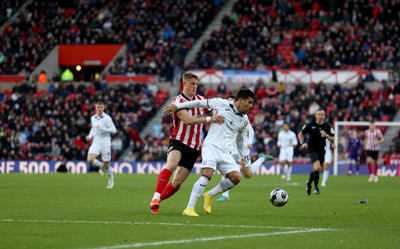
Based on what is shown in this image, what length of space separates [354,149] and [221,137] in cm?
2981

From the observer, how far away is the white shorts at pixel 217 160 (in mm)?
14312

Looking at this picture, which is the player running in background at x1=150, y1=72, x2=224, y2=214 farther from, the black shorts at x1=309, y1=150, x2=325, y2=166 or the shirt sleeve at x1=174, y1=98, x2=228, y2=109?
the black shorts at x1=309, y1=150, x2=325, y2=166

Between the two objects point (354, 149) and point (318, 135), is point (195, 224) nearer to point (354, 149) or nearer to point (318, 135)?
point (318, 135)

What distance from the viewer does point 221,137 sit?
47.6 feet

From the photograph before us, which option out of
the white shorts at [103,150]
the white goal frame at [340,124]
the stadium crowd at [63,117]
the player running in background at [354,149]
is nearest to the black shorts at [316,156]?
the white shorts at [103,150]

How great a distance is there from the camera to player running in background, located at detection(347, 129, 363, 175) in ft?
143

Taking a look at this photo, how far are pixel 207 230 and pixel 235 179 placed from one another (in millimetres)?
2748

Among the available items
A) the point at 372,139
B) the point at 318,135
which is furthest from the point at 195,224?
the point at 372,139

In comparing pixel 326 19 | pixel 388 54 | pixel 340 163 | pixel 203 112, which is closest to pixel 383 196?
pixel 203 112

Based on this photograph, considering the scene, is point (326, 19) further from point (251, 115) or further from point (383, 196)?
point (383, 196)

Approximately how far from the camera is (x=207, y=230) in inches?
469

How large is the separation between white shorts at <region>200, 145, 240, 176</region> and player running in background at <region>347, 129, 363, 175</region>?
29.6 m

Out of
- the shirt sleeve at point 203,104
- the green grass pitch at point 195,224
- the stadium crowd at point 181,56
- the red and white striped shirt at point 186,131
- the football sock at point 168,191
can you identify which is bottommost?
the green grass pitch at point 195,224

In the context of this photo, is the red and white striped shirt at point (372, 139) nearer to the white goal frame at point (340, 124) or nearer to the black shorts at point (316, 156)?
the white goal frame at point (340, 124)
